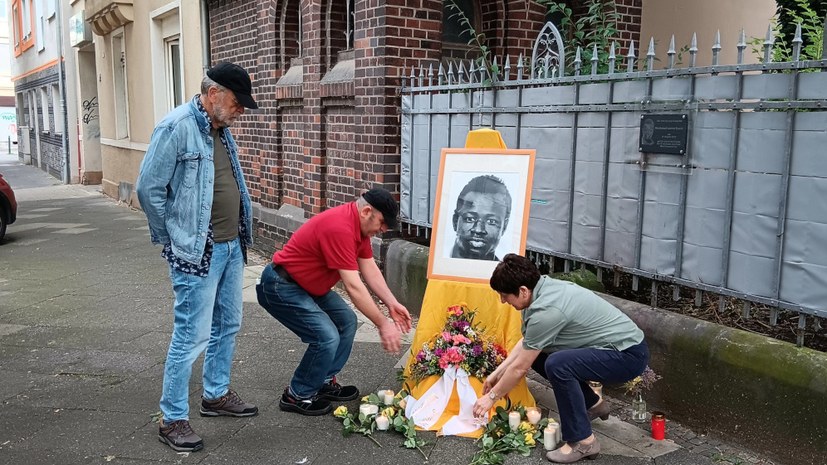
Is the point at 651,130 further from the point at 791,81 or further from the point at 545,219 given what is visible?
the point at 545,219

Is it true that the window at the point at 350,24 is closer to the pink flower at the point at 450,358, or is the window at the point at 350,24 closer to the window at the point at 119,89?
the pink flower at the point at 450,358

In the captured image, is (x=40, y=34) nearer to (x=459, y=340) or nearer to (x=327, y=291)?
(x=327, y=291)

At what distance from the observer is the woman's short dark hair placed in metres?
3.56

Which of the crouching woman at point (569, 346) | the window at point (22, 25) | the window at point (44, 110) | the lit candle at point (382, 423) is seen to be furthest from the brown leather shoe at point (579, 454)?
the window at point (22, 25)

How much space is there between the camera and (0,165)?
29.6m

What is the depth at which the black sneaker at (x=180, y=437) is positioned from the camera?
149 inches

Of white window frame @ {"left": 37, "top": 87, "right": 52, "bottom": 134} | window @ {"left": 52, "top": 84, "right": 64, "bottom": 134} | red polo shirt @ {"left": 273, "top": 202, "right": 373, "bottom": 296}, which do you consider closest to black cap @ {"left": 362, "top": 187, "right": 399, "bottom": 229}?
red polo shirt @ {"left": 273, "top": 202, "right": 373, "bottom": 296}

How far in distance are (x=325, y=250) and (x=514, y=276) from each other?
1.05m

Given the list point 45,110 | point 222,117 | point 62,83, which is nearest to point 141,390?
point 222,117

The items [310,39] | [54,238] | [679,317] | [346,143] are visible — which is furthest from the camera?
[54,238]

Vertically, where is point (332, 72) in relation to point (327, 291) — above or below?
above

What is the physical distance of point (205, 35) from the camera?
1025cm

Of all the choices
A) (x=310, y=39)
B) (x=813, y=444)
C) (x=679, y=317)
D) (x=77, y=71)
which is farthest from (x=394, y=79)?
(x=77, y=71)

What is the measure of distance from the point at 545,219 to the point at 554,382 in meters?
1.79
